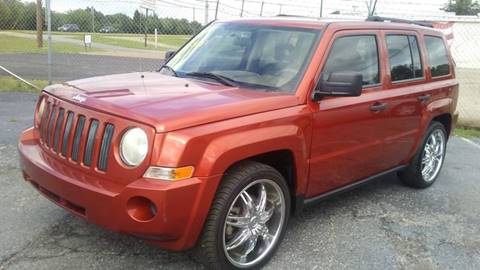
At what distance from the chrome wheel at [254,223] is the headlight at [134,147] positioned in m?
0.71

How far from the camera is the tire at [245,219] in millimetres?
3328

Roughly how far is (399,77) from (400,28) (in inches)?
21.3

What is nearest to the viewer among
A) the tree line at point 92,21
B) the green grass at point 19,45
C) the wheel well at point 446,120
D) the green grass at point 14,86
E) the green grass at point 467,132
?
the wheel well at point 446,120

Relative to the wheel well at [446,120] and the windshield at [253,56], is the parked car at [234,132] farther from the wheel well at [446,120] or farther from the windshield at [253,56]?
the wheel well at [446,120]

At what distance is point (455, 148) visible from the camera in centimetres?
812

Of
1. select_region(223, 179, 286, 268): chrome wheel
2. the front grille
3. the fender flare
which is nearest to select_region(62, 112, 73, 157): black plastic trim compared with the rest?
the front grille

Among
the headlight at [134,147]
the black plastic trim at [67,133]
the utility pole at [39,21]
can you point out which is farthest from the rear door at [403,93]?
the utility pole at [39,21]

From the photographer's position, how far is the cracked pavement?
3.72 m

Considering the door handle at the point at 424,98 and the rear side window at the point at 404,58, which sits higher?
the rear side window at the point at 404,58

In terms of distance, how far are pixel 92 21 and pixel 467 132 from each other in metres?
13.8

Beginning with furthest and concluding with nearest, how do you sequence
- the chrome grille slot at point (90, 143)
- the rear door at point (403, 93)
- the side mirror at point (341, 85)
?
1. the rear door at point (403, 93)
2. the side mirror at point (341, 85)
3. the chrome grille slot at point (90, 143)

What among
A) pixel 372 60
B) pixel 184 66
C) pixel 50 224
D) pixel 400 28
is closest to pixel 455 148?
A: pixel 400 28

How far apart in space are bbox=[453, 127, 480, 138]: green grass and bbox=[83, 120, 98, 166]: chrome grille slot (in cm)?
765

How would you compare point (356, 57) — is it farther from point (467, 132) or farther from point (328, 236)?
point (467, 132)
